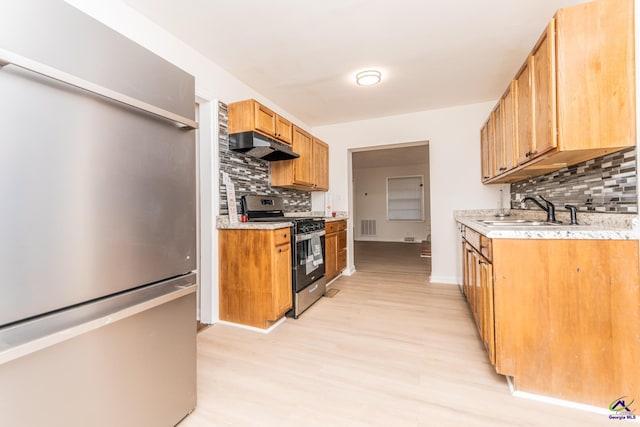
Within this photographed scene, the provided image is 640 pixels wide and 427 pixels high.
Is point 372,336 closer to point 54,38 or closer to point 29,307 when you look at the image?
point 29,307

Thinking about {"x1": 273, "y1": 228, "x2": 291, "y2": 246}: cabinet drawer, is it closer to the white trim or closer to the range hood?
the white trim

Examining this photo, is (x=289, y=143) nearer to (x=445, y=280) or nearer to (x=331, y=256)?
(x=331, y=256)

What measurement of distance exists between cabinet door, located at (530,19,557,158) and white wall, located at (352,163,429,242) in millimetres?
6321

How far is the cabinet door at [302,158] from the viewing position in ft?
11.1

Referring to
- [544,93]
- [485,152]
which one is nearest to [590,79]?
[544,93]

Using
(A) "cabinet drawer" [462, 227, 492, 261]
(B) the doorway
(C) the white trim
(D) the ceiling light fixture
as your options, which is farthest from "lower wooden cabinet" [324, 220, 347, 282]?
(B) the doorway

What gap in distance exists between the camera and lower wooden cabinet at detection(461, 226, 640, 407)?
1280mm

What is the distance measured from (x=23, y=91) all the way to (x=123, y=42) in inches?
15.7

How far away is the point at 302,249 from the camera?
106 inches

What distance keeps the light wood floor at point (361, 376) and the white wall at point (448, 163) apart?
1.07 m

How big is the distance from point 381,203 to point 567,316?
710cm

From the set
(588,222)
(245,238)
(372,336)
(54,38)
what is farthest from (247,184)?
(588,222)

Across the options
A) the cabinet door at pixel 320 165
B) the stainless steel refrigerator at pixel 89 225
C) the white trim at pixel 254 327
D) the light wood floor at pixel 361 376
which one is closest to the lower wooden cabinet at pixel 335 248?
the cabinet door at pixel 320 165

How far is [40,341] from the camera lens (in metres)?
0.77
